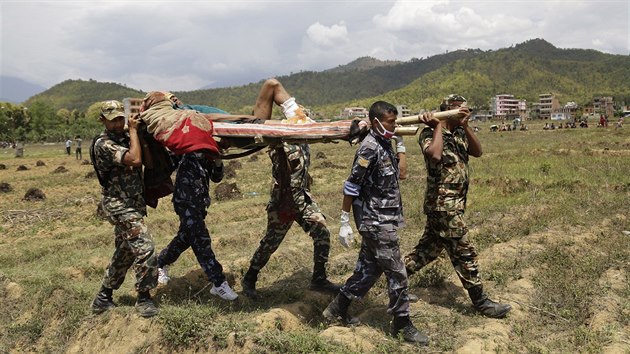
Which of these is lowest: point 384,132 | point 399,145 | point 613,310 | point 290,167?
point 613,310

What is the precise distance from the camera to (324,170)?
18.5 metres

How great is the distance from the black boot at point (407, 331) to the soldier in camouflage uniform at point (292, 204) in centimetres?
127

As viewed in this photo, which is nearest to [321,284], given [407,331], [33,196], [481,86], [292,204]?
[292,204]

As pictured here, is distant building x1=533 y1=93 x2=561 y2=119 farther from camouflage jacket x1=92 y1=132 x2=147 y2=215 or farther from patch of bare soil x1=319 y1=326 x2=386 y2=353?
camouflage jacket x1=92 y1=132 x2=147 y2=215

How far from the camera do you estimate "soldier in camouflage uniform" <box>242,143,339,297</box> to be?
471cm

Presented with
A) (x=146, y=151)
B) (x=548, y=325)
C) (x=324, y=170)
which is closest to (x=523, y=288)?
(x=548, y=325)

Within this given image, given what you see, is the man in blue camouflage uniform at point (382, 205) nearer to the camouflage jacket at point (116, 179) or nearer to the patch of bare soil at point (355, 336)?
the patch of bare soil at point (355, 336)

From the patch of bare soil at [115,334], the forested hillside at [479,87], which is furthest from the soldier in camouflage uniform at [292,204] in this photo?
the forested hillside at [479,87]

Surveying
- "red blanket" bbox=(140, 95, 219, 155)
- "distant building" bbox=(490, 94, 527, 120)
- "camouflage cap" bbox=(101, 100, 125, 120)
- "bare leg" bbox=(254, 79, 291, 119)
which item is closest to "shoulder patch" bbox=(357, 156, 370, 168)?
"bare leg" bbox=(254, 79, 291, 119)

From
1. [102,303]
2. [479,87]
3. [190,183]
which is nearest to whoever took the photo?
[190,183]

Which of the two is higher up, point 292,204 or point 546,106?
point 546,106

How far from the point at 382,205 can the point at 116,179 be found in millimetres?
2719

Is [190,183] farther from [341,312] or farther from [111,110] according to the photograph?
[341,312]

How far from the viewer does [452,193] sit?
4477 mm
